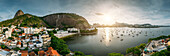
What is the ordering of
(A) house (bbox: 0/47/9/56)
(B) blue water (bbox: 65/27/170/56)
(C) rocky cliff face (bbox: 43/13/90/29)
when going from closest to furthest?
(A) house (bbox: 0/47/9/56) → (B) blue water (bbox: 65/27/170/56) → (C) rocky cliff face (bbox: 43/13/90/29)

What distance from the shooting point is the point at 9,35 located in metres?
20.2

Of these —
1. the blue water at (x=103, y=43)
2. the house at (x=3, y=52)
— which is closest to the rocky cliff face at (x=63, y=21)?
the blue water at (x=103, y=43)

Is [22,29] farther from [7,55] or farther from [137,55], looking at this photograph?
[137,55]

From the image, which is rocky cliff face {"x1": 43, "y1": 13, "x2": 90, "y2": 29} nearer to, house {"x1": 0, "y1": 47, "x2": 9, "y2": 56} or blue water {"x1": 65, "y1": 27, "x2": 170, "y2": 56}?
blue water {"x1": 65, "y1": 27, "x2": 170, "y2": 56}

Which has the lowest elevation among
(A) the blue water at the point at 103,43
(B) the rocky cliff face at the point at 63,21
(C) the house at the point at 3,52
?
(A) the blue water at the point at 103,43

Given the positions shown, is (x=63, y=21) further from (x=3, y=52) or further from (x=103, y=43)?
(x=3, y=52)

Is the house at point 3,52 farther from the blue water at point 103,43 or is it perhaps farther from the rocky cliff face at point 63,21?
the rocky cliff face at point 63,21

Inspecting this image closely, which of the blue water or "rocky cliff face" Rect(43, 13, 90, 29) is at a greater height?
"rocky cliff face" Rect(43, 13, 90, 29)

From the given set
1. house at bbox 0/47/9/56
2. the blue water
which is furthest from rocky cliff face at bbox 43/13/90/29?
house at bbox 0/47/9/56

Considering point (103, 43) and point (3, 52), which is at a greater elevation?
point (3, 52)

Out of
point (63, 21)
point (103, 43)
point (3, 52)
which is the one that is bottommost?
point (103, 43)

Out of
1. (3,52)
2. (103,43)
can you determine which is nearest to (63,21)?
(103,43)

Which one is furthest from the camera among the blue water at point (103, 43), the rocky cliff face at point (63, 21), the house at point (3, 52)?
the rocky cliff face at point (63, 21)

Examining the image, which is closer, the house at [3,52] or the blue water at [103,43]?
the house at [3,52]
